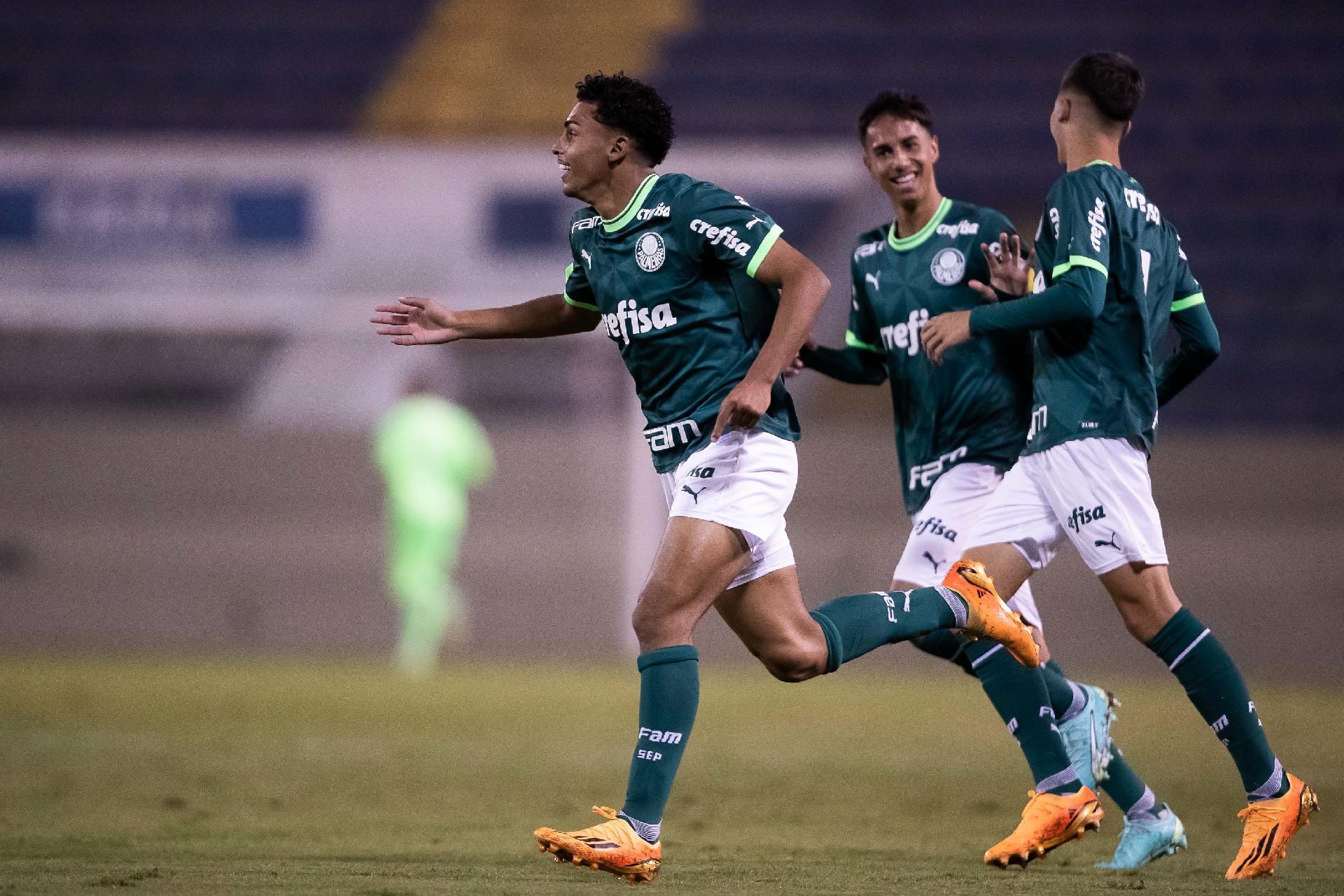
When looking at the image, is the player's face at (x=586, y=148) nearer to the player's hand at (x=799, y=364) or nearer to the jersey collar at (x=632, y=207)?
the jersey collar at (x=632, y=207)

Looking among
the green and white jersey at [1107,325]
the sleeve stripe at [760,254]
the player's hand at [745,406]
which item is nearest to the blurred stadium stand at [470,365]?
the green and white jersey at [1107,325]

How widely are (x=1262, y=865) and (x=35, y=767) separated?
4.72 metres

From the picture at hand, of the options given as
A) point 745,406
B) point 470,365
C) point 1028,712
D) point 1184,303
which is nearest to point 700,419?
point 745,406

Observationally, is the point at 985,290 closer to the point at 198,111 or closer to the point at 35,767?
the point at 35,767

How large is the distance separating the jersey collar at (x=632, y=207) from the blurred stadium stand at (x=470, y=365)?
842 cm

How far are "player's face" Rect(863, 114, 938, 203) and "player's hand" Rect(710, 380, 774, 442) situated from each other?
1421 mm

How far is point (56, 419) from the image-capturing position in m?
13.4

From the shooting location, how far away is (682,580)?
13.4ft

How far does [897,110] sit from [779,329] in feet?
4.58

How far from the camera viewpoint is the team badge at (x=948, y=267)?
509 cm

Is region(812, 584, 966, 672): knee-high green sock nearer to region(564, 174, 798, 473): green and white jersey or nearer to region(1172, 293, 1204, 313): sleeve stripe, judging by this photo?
region(564, 174, 798, 473): green and white jersey

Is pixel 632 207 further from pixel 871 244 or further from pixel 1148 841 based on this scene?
pixel 1148 841

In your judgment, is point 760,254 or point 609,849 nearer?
point 609,849

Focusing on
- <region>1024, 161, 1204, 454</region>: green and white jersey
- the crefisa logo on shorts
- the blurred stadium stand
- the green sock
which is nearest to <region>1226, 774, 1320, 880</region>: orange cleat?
the green sock
